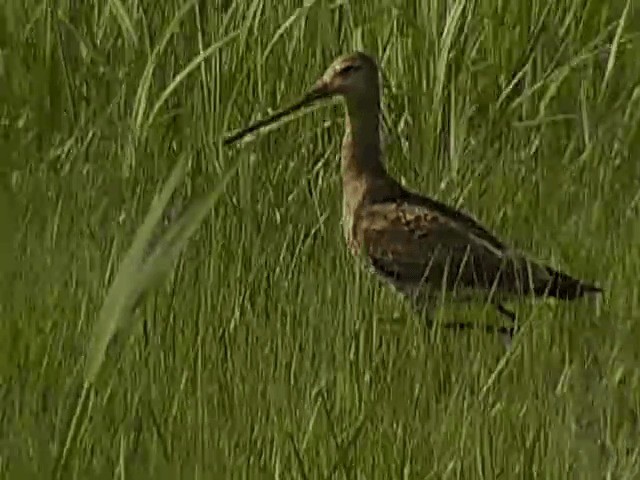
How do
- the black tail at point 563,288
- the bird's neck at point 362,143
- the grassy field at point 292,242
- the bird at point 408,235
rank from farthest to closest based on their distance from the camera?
the bird's neck at point 362,143
the bird at point 408,235
the black tail at point 563,288
the grassy field at point 292,242

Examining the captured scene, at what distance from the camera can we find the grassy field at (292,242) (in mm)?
2617

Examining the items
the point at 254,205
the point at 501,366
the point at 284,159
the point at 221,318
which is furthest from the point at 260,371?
the point at 284,159

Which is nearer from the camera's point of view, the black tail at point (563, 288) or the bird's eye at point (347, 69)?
the black tail at point (563, 288)

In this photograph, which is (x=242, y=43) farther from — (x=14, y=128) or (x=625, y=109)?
(x=625, y=109)

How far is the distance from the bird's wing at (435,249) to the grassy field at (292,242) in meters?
0.06

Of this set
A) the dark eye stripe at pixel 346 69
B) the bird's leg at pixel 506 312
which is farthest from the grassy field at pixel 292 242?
the dark eye stripe at pixel 346 69

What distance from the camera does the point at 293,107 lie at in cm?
372

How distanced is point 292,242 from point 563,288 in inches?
22.3

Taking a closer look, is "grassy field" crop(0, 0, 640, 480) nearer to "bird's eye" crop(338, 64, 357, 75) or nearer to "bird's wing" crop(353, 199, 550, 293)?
"bird's wing" crop(353, 199, 550, 293)

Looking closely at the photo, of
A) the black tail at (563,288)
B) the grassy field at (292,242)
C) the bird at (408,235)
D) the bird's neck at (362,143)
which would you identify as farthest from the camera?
the bird's neck at (362,143)

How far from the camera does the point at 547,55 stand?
4.13 meters

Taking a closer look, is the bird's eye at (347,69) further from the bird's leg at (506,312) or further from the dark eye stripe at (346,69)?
the bird's leg at (506,312)

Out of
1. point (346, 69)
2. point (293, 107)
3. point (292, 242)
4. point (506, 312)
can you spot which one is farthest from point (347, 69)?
point (506, 312)

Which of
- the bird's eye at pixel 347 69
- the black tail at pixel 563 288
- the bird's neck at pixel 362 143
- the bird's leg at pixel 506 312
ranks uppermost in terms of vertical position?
the bird's eye at pixel 347 69
